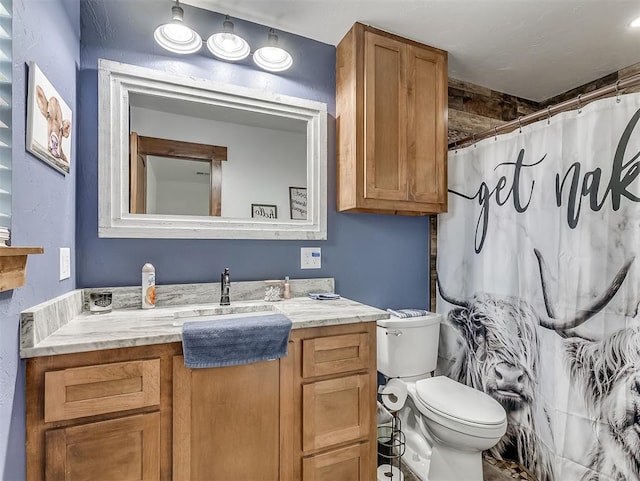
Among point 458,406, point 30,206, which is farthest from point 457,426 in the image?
point 30,206

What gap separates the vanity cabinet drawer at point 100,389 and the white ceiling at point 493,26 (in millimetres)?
Answer: 1698

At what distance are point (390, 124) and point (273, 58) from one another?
2.35ft

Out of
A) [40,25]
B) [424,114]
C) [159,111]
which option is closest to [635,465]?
[424,114]

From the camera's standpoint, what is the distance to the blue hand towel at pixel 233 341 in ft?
3.64

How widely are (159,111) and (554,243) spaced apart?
6.68 feet

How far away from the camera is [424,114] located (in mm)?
1936

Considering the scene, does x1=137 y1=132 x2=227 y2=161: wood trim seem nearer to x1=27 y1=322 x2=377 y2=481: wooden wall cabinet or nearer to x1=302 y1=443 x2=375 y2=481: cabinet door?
x1=27 y1=322 x2=377 y2=481: wooden wall cabinet

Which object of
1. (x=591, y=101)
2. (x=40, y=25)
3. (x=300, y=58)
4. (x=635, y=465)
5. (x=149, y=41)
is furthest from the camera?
(x=300, y=58)

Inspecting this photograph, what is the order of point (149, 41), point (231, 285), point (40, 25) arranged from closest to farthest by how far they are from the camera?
point (40, 25), point (149, 41), point (231, 285)

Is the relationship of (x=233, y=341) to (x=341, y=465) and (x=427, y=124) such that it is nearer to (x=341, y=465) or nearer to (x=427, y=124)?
(x=341, y=465)

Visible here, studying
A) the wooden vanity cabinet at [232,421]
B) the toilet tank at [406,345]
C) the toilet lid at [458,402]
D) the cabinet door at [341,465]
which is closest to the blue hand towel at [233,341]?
the wooden vanity cabinet at [232,421]

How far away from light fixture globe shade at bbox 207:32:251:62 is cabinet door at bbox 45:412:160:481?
1.62m

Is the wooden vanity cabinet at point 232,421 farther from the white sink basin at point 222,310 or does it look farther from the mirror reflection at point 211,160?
the mirror reflection at point 211,160

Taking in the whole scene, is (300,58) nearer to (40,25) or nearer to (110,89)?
(110,89)
